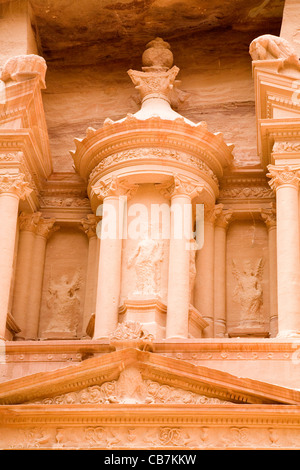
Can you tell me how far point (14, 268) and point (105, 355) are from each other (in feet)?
17.8

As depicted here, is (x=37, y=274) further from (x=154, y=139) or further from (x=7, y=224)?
(x=154, y=139)

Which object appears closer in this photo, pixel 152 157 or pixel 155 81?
pixel 152 157

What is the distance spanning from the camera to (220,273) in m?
23.3

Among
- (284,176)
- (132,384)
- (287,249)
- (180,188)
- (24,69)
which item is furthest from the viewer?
(24,69)

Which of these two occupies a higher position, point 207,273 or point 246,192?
point 246,192

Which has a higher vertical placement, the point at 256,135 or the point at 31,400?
the point at 256,135

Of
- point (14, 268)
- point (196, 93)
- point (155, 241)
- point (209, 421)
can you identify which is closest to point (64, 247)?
point (14, 268)

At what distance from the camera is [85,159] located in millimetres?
23562

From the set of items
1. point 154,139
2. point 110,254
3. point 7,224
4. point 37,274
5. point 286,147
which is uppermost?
point 154,139

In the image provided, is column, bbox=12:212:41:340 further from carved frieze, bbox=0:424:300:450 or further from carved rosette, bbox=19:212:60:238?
carved frieze, bbox=0:424:300:450

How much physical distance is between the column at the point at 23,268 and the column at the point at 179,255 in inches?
125

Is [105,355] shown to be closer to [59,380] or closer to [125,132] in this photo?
[59,380]

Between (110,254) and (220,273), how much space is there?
266 centimetres

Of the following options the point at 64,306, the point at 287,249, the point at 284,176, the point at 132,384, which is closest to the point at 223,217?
the point at 284,176
